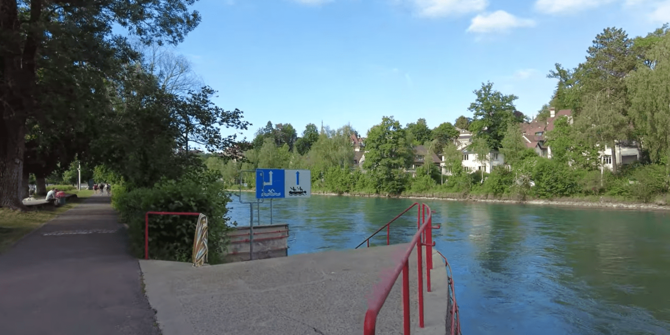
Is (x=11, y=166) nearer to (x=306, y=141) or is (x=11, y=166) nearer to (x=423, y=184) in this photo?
(x=423, y=184)

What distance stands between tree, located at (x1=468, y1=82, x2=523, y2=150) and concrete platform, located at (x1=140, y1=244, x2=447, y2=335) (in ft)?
229

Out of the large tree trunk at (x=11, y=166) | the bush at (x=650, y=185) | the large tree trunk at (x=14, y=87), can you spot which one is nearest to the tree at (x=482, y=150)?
the bush at (x=650, y=185)

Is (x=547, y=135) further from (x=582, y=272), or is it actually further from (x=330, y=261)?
(x=330, y=261)

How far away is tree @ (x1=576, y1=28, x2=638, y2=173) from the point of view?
48.8m

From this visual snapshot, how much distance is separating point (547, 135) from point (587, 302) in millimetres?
58169

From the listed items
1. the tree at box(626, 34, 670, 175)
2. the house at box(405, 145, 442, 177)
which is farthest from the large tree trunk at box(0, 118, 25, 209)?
the house at box(405, 145, 442, 177)

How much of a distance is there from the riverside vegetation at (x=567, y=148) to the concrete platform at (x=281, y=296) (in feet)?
37.6

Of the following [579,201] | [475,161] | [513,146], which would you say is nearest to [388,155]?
[475,161]

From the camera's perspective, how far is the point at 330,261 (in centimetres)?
938

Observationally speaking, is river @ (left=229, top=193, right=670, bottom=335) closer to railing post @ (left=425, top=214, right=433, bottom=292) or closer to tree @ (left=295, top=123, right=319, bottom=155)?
railing post @ (left=425, top=214, right=433, bottom=292)

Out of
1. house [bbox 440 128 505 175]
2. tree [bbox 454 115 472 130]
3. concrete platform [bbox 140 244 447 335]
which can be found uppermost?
tree [bbox 454 115 472 130]

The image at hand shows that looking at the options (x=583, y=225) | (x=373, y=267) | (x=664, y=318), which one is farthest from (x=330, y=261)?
(x=583, y=225)

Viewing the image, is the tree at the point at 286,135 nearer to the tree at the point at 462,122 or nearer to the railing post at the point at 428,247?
the tree at the point at 462,122

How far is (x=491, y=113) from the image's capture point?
249 ft
